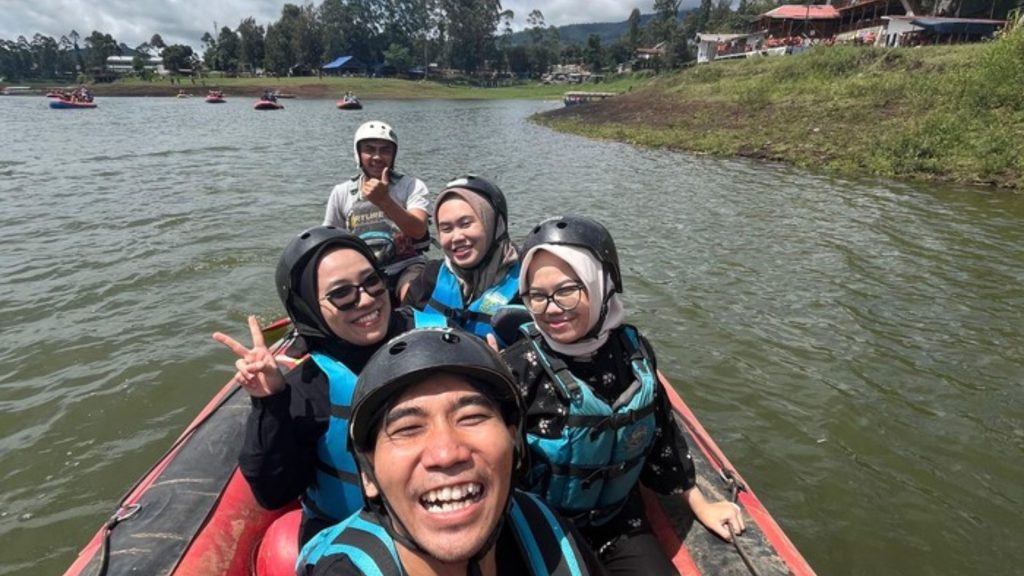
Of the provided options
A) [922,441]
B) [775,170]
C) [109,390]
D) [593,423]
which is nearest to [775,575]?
[593,423]

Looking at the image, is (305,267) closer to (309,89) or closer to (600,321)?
(600,321)

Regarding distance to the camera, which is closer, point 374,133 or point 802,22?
point 374,133

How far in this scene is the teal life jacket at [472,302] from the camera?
3.91 meters

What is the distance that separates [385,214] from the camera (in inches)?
207

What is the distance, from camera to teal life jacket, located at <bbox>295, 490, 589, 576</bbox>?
1.56 meters

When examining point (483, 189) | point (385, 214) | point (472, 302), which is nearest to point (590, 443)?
point (472, 302)

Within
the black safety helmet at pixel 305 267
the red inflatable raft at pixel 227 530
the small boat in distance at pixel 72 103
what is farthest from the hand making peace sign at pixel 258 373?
the small boat in distance at pixel 72 103

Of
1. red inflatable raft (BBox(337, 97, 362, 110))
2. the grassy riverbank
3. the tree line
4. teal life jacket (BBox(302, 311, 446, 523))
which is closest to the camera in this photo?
teal life jacket (BBox(302, 311, 446, 523))

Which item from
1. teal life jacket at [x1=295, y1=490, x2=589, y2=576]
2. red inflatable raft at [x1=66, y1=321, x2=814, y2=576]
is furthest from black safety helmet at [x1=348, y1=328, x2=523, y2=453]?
red inflatable raft at [x1=66, y1=321, x2=814, y2=576]

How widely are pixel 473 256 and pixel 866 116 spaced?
22695 millimetres

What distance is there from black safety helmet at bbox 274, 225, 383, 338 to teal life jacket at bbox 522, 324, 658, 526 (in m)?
0.93

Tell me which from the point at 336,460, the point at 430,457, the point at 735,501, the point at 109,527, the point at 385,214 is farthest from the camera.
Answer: the point at 385,214

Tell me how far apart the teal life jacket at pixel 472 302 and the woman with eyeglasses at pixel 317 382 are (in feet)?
3.80

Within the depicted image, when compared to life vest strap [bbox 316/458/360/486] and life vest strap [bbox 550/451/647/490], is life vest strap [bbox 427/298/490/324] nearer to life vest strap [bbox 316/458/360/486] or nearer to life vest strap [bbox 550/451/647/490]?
life vest strap [bbox 550/451/647/490]
